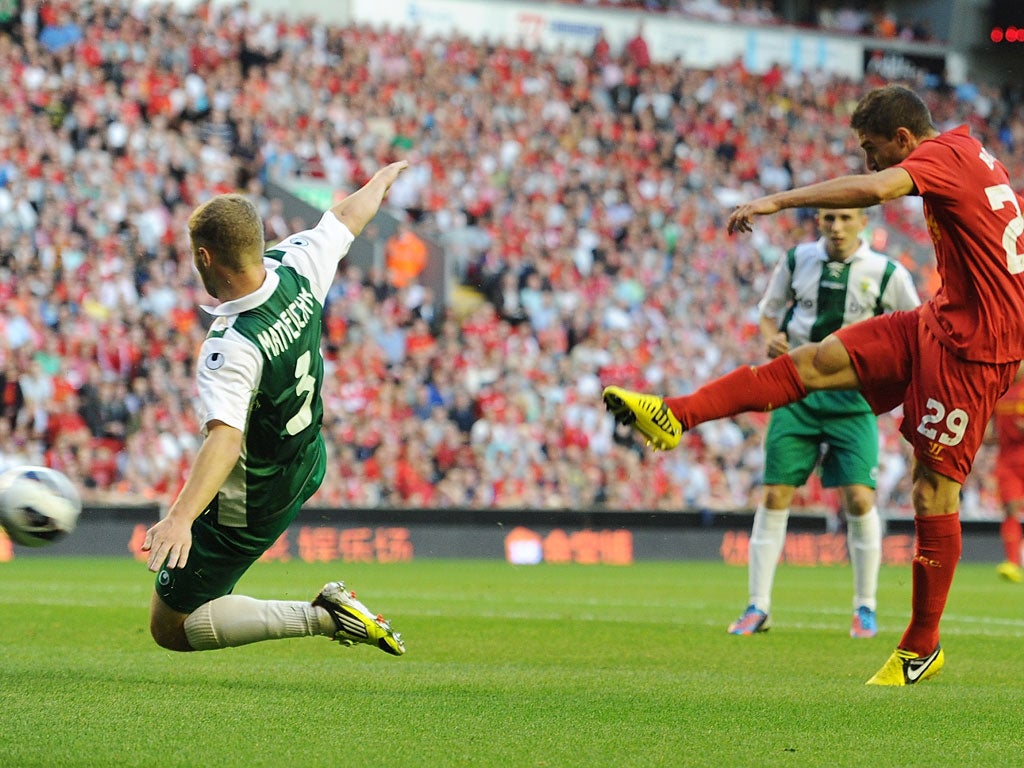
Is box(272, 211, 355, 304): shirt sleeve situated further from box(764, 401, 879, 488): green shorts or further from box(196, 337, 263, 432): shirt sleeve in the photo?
box(764, 401, 879, 488): green shorts

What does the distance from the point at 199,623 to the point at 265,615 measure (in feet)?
0.89

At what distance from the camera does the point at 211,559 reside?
6.25 metres

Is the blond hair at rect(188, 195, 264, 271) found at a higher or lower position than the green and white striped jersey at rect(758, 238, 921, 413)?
higher

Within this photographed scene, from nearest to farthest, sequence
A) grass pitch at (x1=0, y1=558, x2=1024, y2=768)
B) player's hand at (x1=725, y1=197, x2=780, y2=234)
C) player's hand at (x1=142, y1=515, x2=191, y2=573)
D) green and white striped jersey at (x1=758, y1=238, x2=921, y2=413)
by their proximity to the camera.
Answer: grass pitch at (x1=0, y1=558, x2=1024, y2=768)
player's hand at (x1=142, y1=515, x2=191, y2=573)
player's hand at (x1=725, y1=197, x2=780, y2=234)
green and white striped jersey at (x1=758, y1=238, x2=921, y2=413)

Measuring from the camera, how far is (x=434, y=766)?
4703 mm

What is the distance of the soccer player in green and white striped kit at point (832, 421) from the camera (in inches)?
380

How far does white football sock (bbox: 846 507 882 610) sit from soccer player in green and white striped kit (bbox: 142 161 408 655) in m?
4.16

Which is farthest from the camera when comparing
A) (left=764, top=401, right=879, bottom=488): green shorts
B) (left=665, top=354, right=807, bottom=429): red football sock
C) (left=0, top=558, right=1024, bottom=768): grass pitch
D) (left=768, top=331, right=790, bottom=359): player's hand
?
(left=764, top=401, right=879, bottom=488): green shorts

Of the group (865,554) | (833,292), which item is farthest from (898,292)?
(865,554)

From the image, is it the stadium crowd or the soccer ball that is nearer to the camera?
the soccer ball

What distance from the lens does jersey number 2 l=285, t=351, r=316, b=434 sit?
604 cm

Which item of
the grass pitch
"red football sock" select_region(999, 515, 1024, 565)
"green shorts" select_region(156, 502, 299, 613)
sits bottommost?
"red football sock" select_region(999, 515, 1024, 565)

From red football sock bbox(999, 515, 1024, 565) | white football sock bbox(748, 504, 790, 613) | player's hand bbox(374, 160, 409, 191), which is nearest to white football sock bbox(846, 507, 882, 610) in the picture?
white football sock bbox(748, 504, 790, 613)

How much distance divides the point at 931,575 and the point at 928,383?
34.4 inches
